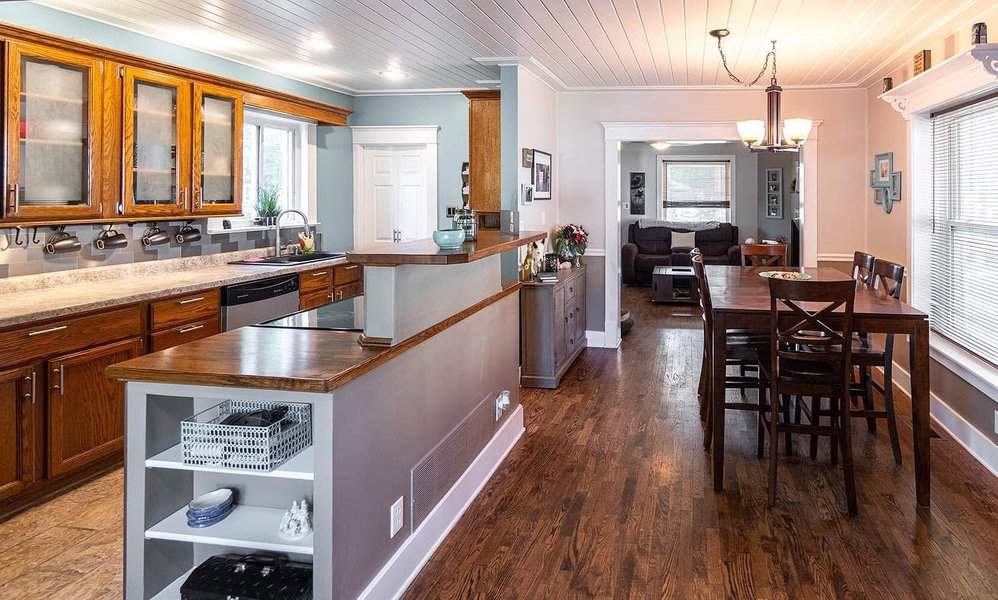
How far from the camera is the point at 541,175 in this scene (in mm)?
6371

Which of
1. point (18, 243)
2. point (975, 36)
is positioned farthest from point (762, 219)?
point (18, 243)

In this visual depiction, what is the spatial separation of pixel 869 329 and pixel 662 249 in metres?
9.03

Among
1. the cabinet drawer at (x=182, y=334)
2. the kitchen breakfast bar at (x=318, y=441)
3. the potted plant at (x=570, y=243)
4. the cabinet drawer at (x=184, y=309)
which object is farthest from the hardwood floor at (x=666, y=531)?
the potted plant at (x=570, y=243)

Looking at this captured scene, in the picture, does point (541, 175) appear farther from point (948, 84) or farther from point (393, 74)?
point (948, 84)

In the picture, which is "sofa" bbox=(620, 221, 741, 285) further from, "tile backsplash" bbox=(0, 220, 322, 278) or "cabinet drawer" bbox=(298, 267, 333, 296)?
"tile backsplash" bbox=(0, 220, 322, 278)

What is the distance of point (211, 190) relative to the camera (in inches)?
199

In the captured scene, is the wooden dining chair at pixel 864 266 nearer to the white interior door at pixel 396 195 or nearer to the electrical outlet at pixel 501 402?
the electrical outlet at pixel 501 402

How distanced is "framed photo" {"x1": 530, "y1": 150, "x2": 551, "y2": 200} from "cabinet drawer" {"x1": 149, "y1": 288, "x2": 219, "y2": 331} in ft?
8.66

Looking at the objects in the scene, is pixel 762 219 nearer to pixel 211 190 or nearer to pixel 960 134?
pixel 960 134

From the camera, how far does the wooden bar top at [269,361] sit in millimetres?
2164

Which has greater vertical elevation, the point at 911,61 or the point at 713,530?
the point at 911,61

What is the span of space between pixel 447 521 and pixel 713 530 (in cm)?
110

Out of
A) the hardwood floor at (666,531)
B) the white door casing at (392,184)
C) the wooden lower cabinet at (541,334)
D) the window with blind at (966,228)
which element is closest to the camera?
the hardwood floor at (666,531)

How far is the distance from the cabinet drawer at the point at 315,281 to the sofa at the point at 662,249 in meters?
7.06
